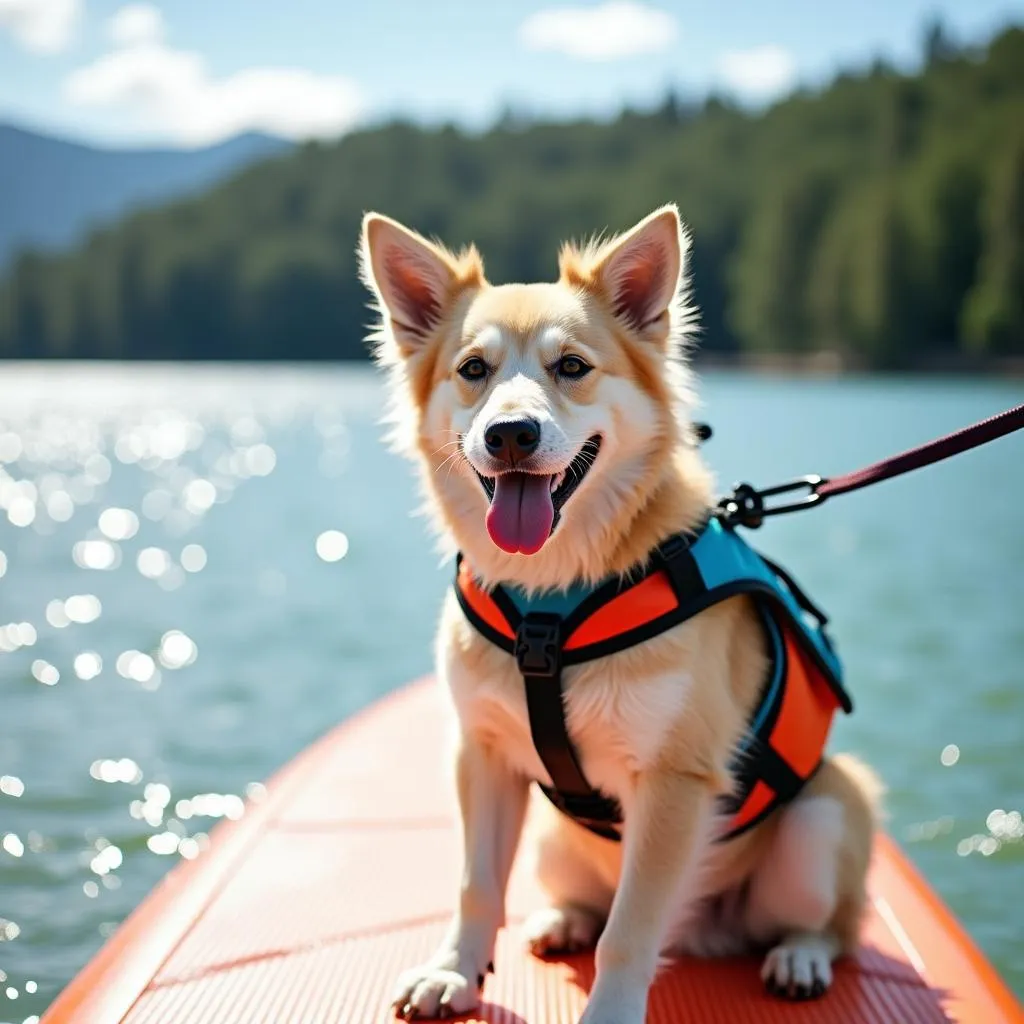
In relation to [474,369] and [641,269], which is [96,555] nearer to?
[474,369]

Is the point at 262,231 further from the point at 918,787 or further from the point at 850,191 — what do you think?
the point at 918,787

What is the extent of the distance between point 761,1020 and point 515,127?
150725mm

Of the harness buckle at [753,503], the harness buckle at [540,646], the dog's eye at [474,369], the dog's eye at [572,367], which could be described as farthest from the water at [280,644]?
the dog's eye at [572,367]

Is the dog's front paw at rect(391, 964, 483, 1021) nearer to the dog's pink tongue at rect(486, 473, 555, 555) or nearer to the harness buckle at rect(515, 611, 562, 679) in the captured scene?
the harness buckle at rect(515, 611, 562, 679)

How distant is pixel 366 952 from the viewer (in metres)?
3.71

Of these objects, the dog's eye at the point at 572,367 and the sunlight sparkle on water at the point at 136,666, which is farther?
the sunlight sparkle on water at the point at 136,666

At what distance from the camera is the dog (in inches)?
120

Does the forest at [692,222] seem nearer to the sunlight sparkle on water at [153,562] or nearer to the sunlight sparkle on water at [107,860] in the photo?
the sunlight sparkle on water at [153,562]

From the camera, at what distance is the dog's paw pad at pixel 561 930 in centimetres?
361

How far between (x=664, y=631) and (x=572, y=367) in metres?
0.71

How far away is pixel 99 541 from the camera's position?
63.8 ft

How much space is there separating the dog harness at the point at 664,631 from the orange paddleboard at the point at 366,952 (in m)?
0.47

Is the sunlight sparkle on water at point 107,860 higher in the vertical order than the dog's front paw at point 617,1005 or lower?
lower

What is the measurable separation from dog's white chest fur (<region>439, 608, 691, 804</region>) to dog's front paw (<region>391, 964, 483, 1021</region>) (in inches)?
22.5
